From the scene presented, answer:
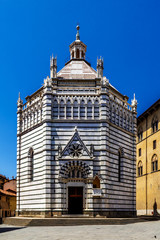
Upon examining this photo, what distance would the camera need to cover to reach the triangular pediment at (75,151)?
111 ft

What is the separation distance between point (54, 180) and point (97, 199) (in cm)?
451

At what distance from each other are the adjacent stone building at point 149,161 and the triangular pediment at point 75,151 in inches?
620

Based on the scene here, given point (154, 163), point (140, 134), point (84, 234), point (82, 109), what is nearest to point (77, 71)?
point (82, 109)

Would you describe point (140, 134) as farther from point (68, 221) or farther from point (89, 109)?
point (68, 221)

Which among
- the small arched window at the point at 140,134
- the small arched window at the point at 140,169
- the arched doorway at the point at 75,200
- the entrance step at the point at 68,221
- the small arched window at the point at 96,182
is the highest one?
the small arched window at the point at 140,134

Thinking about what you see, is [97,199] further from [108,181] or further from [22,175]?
[22,175]

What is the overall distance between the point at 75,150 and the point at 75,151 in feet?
0.33

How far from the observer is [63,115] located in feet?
115

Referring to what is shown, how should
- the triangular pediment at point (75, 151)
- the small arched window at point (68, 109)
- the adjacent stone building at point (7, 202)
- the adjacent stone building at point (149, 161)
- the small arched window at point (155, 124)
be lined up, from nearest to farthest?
the triangular pediment at point (75, 151), the small arched window at point (68, 109), the adjacent stone building at point (149, 161), the small arched window at point (155, 124), the adjacent stone building at point (7, 202)

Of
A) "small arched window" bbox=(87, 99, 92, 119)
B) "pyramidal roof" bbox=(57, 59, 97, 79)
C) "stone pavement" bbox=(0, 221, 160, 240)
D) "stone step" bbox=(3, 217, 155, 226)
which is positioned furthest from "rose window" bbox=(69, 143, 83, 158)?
"stone pavement" bbox=(0, 221, 160, 240)

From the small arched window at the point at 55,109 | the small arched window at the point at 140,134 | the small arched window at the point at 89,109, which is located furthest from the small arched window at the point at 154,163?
the small arched window at the point at 55,109

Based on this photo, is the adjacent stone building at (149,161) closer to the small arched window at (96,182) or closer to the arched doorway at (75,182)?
the small arched window at (96,182)

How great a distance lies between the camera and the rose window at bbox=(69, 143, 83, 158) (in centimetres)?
3391

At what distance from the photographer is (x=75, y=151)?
34.0m
